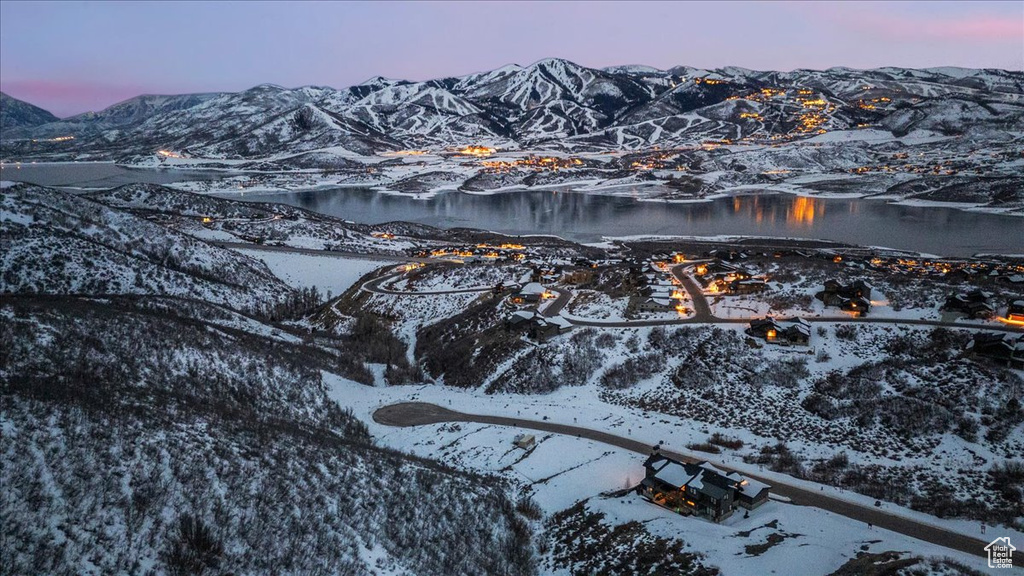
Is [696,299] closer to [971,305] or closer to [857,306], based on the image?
[857,306]

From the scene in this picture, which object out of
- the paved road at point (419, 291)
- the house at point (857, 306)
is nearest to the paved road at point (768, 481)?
the paved road at point (419, 291)

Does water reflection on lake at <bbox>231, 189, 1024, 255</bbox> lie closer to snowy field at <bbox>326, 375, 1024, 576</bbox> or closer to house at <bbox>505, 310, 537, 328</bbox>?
house at <bbox>505, 310, 537, 328</bbox>

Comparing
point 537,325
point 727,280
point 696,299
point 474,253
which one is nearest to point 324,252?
point 474,253

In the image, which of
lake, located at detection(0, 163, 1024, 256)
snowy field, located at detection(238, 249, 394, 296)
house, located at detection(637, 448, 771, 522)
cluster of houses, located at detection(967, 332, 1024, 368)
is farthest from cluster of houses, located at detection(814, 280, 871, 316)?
lake, located at detection(0, 163, 1024, 256)

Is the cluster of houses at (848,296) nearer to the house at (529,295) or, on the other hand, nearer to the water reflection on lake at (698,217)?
the house at (529,295)

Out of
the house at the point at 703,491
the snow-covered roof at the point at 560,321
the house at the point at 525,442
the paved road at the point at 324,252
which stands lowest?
the house at the point at 525,442

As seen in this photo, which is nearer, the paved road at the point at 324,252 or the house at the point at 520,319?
the house at the point at 520,319
